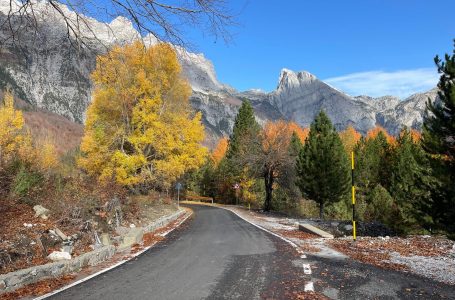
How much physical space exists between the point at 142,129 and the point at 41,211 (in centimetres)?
1583

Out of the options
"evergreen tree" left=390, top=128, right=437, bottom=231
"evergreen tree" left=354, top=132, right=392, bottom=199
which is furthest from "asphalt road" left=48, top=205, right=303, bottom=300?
"evergreen tree" left=354, top=132, right=392, bottom=199

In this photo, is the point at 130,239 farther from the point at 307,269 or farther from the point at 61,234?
the point at 307,269

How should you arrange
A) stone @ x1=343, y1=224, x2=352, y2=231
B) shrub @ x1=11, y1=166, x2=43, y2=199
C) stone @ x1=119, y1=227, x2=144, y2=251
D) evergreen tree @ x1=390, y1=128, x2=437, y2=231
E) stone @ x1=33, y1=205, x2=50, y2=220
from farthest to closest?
1. evergreen tree @ x1=390, y1=128, x2=437, y2=231
2. stone @ x1=343, y1=224, x2=352, y2=231
3. shrub @ x1=11, y1=166, x2=43, y2=199
4. stone @ x1=33, y1=205, x2=50, y2=220
5. stone @ x1=119, y1=227, x2=144, y2=251

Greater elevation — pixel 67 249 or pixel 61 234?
pixel 61 234

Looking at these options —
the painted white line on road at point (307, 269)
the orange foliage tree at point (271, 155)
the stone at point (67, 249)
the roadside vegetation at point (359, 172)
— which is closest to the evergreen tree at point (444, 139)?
the roadside vegetation at point (359, 172)

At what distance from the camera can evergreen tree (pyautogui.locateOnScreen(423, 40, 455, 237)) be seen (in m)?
16.3

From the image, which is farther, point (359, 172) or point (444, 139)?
point (359, 172)

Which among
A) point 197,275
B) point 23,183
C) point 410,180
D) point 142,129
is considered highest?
point 142,129

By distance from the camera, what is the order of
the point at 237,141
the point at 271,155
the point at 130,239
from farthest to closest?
the point at 237,141 < the point at 271,155 < the point at 130,239

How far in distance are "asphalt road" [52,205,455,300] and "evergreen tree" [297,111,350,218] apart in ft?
84.4

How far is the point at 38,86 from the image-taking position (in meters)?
6.85

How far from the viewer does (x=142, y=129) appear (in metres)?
28.1

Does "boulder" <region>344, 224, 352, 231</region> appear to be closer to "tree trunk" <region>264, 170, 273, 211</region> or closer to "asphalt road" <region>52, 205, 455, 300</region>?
"asphalt road" <region>52, 205, 455, 300</region>

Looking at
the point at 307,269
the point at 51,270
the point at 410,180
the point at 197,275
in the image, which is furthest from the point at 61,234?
the point at 410,180
